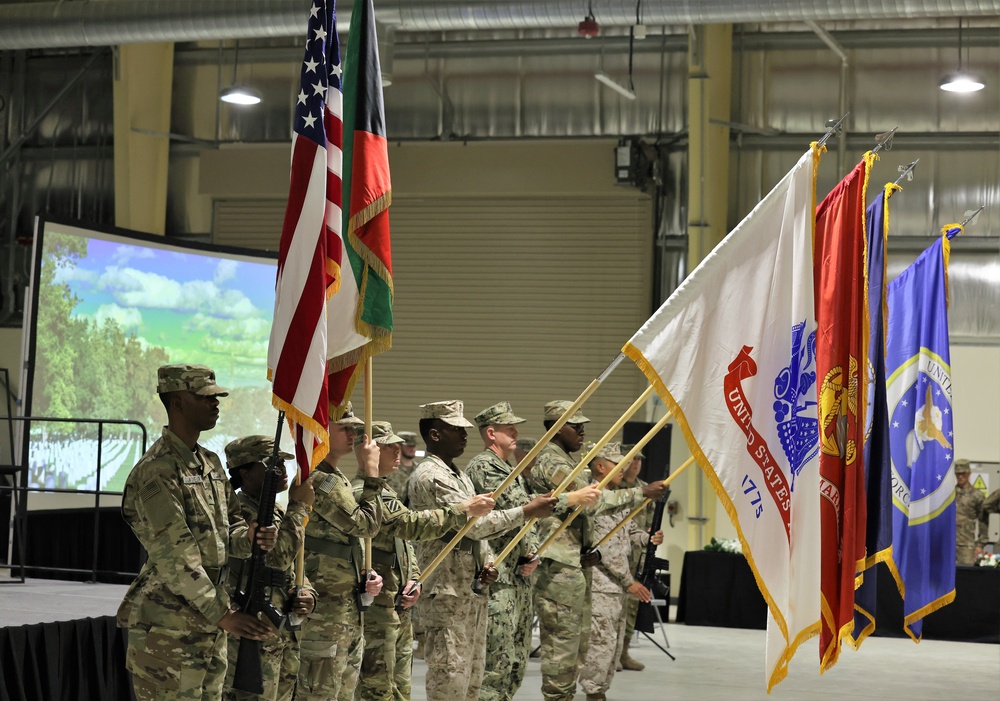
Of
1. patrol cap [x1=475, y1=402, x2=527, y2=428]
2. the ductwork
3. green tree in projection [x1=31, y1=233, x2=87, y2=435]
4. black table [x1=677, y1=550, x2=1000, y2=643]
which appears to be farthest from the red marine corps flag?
green tree in projection [x1=31, y1=233, x2=87, y2=435]

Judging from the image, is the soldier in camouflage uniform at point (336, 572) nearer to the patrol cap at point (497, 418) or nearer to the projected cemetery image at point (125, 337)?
the patrol cap at point (497, 418)

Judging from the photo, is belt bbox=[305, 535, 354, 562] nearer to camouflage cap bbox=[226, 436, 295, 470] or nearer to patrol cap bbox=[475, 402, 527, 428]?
camouflage cap bbox=[226, 436, 295, 470]

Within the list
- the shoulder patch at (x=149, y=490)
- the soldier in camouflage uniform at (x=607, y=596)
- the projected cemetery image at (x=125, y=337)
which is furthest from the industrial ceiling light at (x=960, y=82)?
the shoulder patch at (x=149, y=490)

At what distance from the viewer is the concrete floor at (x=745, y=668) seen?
7656mm

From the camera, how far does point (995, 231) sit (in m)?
14.8

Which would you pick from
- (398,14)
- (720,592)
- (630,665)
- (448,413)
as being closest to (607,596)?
(630,665)

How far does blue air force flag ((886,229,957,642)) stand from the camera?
7449mm

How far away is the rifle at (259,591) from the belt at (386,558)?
3.98 feet

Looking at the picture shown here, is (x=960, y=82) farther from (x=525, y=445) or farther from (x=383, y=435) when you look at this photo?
(x=383, y=435)

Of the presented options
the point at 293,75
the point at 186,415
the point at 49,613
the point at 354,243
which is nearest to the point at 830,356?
the point at 354,243

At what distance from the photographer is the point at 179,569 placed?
431 centimetres

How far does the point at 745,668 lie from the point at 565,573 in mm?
3397

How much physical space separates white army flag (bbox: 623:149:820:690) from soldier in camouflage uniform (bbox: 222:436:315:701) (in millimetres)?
1404

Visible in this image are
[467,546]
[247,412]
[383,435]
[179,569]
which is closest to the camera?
[179,569]
